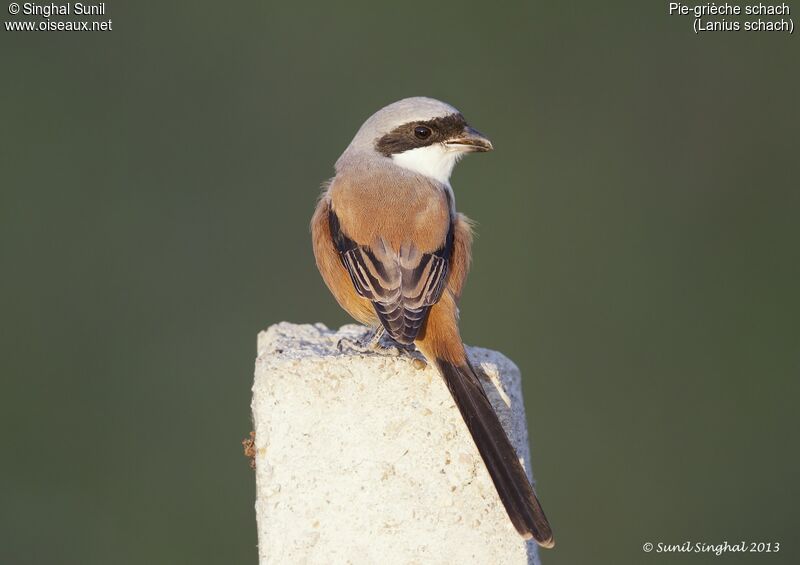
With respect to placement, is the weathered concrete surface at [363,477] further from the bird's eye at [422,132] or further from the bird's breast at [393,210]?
the bird's eye at [422,132]

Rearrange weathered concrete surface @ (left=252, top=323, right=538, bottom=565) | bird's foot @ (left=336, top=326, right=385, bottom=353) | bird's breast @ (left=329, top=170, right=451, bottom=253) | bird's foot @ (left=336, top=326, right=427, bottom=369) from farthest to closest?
bird's breast @ (left=329, top=170, right=451, bottom=253)
bird's foot @ (left=336, top=326, right=385, bottom=353)
bird's foot @ (left=336, top=326, right=427, bottom=369)
weathered concrete surface @ (left=252, top=323, right=538, bottom=565)

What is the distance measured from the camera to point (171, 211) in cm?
852

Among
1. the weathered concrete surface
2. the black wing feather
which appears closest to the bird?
the black wing feather

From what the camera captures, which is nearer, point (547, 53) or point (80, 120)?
point (80, 120)

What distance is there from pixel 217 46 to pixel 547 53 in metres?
2.67

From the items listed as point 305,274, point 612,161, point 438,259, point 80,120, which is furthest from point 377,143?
point 612,161

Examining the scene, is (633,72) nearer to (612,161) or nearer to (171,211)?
(612,161)

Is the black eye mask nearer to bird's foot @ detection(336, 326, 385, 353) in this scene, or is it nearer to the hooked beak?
the hooked beak

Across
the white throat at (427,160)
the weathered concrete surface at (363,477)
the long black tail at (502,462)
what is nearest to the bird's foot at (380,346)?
the long black tail at (502,462)

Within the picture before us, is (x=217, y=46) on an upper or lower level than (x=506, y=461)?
upper

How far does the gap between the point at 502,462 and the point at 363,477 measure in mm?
301

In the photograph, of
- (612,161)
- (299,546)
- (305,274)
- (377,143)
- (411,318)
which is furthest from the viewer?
(612,161)

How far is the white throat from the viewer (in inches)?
161

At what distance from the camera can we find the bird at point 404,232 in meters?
3.37
